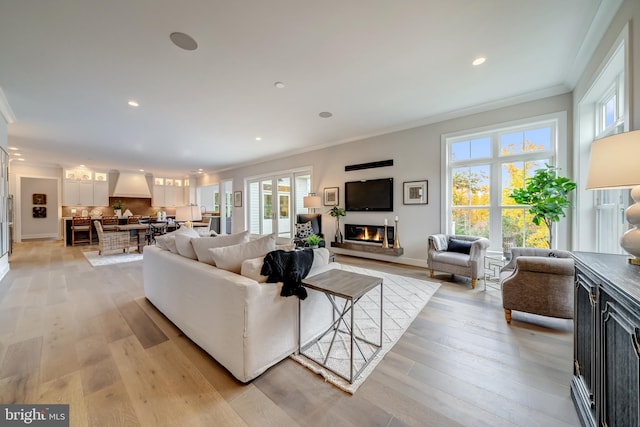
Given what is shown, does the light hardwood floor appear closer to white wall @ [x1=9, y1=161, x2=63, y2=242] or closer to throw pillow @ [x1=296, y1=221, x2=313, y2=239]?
throw pillow @ [x1=296, y1=221, x2=313, y2=239]

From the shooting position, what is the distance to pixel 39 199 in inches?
335

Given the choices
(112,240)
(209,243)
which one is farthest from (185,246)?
(112,240)

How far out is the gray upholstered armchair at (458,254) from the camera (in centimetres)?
330

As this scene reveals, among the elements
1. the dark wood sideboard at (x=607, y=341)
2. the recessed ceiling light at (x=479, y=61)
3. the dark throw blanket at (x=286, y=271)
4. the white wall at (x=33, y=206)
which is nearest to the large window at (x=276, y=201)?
the recessed ceiling light at (x=479, y=61)

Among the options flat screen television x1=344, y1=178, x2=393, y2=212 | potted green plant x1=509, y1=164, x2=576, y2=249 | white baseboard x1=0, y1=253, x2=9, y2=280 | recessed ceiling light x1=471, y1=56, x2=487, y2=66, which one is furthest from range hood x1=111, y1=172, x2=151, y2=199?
potted green plant x1=509, y1=164, x2=576, y2=249

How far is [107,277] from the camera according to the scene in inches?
154

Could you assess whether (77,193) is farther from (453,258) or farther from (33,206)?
(453,258)

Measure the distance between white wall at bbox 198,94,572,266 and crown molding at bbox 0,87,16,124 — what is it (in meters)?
5.34

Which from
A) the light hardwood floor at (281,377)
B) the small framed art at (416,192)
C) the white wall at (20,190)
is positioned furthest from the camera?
the white wall at (20,190)

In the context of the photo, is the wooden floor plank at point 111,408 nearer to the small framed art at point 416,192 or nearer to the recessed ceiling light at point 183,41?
the recessed ceiling light at point 183,41

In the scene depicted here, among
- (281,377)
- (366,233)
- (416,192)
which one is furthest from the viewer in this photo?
(366,233)

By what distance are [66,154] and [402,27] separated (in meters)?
9.14

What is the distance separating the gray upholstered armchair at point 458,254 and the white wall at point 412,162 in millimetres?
477

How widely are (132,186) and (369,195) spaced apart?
31.4ft
